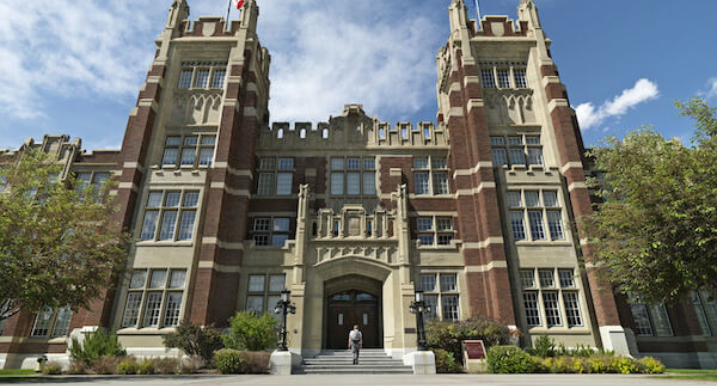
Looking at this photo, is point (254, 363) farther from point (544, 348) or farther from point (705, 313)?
point (705, 313)

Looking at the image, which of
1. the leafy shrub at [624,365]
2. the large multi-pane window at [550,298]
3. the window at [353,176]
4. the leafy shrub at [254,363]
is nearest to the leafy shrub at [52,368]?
the leafy shrub at [254,363]

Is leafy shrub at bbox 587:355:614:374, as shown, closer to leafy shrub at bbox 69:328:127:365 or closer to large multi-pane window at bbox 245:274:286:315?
large multi-pane window at bbox 245:274:286:315

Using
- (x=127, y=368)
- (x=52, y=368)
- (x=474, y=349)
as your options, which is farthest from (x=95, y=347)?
(x=474, y=349)

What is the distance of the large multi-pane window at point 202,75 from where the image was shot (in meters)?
28.1

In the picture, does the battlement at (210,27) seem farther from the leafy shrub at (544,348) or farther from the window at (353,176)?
the leafy shrub at (544,348)

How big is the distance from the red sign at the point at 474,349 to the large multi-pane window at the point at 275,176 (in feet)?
48.8

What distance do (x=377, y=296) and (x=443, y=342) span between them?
20.1 feet

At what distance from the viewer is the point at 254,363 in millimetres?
17812

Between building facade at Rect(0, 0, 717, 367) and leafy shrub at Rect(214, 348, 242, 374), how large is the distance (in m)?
3.48

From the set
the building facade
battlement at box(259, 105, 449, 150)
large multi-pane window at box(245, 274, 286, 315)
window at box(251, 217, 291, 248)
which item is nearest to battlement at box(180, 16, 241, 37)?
the building facade

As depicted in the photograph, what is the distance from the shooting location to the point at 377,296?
80.6 feet

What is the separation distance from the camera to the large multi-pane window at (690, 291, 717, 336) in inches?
910

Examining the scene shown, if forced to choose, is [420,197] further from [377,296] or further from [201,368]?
[201,368]

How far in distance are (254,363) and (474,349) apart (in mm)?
10622
